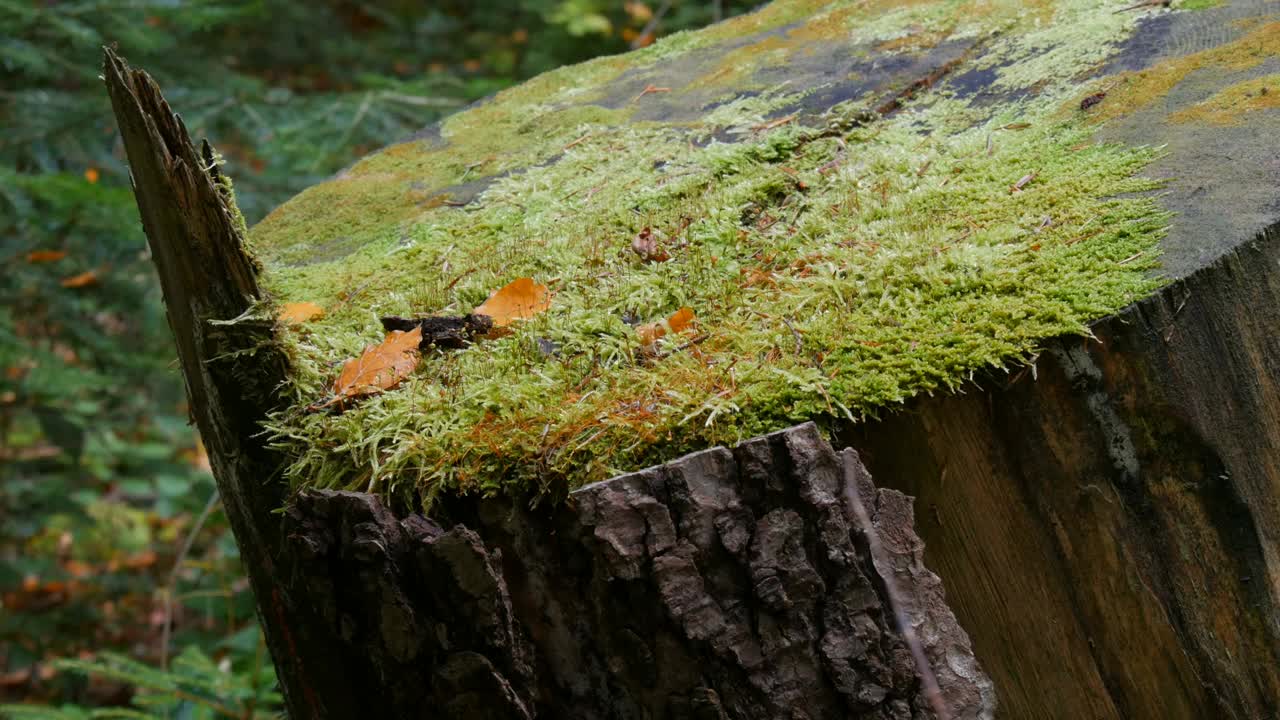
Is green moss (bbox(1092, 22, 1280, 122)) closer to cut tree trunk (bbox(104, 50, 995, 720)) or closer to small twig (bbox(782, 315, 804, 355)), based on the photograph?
small twig (bbox(782, 315, 804, 355))

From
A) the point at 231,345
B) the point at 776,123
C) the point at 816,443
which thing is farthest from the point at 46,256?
the point at 816,443

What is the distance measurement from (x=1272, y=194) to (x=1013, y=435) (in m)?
0.72

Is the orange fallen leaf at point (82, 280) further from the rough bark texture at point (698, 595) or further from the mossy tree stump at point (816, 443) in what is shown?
the rough bark texture at point (698, 595)

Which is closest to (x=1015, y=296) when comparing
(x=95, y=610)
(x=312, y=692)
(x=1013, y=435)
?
(x=1013, y=435)

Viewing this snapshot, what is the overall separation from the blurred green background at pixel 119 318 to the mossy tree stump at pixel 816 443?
1.94 metres

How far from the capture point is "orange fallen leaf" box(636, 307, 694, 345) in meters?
1.89

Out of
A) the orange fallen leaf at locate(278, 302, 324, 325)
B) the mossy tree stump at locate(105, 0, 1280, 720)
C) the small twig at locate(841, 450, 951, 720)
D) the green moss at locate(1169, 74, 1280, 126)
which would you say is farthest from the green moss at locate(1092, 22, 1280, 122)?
the orange fallen leaf at locate(278, 302, 324, 325)

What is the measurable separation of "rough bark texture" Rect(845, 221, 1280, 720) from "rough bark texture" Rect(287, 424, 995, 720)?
26cm

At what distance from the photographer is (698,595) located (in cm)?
142

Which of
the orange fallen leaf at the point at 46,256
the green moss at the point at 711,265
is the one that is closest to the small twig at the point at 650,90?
the green moss at the point at 711,265

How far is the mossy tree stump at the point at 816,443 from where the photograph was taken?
1440 millimetres

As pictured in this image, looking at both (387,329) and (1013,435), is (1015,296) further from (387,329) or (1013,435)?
(387,329)

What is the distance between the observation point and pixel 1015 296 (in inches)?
68.6

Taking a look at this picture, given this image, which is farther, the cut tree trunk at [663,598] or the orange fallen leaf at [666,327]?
the orange fallen leaf at [666,327]
